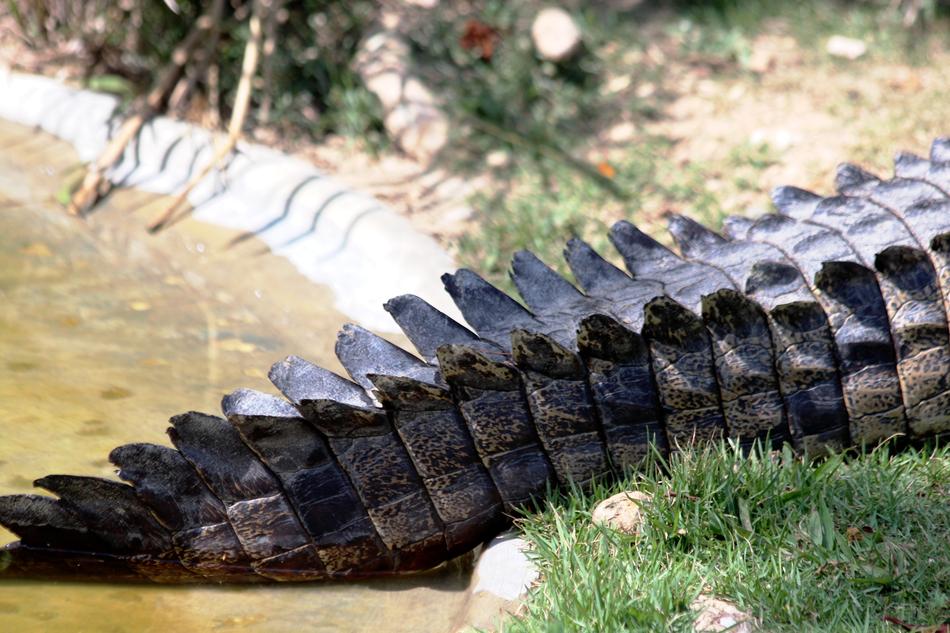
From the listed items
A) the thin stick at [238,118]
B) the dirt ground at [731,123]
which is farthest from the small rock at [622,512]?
the thin stick at [238,118]

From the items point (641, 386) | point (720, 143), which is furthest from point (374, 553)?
point (720, 143)

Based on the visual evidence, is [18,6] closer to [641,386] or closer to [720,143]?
[720,143]

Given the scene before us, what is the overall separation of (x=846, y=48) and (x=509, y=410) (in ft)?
12.6

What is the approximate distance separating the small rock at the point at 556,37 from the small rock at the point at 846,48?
1.33 metres

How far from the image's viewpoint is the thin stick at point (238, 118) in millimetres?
4219

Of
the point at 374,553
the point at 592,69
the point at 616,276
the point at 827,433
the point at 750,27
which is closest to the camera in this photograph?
the point at 374,553

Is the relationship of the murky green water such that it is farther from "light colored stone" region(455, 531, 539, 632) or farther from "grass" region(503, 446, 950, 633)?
"grass" region(503, 446, 950, 633)

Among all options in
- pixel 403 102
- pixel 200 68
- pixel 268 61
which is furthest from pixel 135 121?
pixel 403 102

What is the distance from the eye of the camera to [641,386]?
2.43 m

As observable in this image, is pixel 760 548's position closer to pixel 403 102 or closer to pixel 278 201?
pixel 278 201

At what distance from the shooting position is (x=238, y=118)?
4492mm

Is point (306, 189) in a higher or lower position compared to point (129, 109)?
lower

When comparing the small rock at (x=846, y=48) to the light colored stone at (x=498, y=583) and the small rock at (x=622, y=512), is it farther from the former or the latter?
the light colored stone at (x=498, y=583)

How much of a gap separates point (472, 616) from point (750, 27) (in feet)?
14.3
